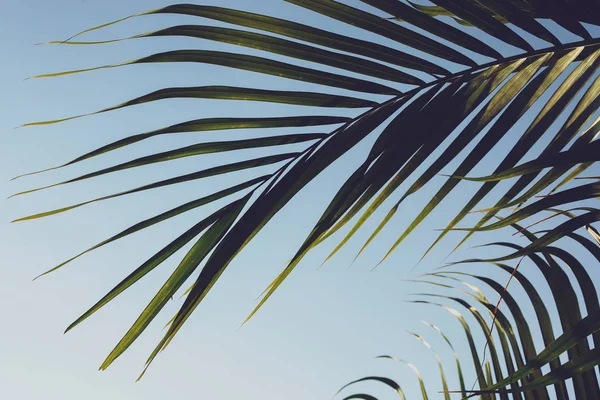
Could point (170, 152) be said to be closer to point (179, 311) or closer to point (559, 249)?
point (179, 311)

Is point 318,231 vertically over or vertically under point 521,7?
under

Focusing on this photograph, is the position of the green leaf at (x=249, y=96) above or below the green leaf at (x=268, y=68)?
below

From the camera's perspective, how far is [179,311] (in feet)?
1.86

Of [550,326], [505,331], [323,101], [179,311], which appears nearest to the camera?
[179,311]

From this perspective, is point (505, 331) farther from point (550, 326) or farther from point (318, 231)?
point (318, 231)

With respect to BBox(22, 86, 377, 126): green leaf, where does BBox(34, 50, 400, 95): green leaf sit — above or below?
above

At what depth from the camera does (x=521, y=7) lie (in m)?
0.67

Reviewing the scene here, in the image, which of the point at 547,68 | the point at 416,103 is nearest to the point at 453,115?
the point at 416,103

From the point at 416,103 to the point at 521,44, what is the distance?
0.16 meters

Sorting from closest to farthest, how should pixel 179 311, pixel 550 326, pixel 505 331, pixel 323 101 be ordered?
pixel 179 311
pixel 323 101
pixel 550 326
pixel 505 331

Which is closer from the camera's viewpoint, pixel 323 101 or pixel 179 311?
pixel 179 311

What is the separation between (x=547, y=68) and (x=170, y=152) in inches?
19.5

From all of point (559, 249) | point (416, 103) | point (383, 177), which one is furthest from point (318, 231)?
point (559, 249)

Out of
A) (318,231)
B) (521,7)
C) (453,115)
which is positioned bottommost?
(318,231)
